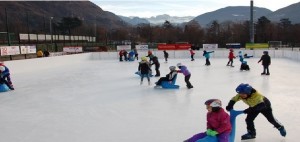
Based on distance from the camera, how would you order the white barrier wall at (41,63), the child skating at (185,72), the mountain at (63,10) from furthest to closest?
the mountain at (63,10)
the white barrier wall at (41,63)
the child skating at (185,72)

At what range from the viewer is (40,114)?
273 inches

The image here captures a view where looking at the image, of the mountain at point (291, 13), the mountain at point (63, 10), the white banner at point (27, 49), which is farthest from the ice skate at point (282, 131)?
the mountain at point (291, 13)

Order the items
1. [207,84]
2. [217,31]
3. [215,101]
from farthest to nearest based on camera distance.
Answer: [217,31]
[207,84]
[215,101]

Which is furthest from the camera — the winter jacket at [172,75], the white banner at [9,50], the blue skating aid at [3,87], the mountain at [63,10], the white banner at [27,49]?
the mountain at [63,10]

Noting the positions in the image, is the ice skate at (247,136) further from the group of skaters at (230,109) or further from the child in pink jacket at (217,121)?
the child in pink jacket at (217,121)

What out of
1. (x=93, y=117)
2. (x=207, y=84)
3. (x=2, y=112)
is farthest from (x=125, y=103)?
(x=207, y=84)

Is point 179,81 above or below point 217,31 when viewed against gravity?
below

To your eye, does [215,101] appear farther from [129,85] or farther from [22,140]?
[129,85]

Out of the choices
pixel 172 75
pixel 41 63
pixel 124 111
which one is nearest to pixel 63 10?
pixel 41 63

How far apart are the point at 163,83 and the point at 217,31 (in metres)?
53.2

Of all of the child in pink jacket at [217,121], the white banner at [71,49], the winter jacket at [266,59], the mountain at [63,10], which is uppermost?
the mountain at [63,10]

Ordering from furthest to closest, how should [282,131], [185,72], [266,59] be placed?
[266,59] → [185,72] → [282,131]

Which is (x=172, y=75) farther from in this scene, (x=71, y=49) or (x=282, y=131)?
(x=71, y=49)

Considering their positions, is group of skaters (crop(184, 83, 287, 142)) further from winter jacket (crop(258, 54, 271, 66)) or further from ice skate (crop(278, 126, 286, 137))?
winter jacket (crop(258, 54, 271, 66))
